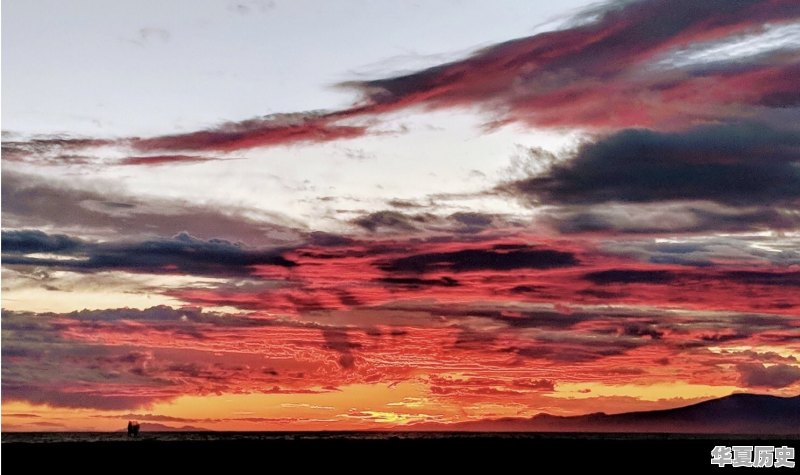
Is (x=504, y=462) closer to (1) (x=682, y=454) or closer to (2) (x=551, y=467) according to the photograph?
(2) (x=551, y=467)

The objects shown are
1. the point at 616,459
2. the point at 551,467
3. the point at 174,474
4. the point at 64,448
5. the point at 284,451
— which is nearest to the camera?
the point at 174,474

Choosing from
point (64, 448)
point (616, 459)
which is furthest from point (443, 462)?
point (64, 448)

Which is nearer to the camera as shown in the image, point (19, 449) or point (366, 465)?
point (366, 465)

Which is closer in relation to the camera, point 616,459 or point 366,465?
point 366,465

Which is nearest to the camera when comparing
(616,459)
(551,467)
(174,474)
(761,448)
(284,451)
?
(761,448)

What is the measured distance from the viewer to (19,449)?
94.2 m

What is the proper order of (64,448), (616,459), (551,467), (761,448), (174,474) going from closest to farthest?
(761,448)
(174,474)
(551,467)
(616,459)
(64,448)

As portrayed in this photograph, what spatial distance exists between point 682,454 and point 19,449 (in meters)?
62.8

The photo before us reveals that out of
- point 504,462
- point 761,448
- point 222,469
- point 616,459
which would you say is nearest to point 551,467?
point 504,462

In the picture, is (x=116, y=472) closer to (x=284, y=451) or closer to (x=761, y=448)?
(x=284, y=451)

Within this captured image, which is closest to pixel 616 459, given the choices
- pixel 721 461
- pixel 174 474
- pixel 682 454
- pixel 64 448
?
pixel 682 454

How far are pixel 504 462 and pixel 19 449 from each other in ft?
156

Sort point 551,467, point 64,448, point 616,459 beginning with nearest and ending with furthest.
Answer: point 551,467
point 616,459
point 64,448

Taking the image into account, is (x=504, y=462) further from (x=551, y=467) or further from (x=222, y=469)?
(x=222, y=469)
